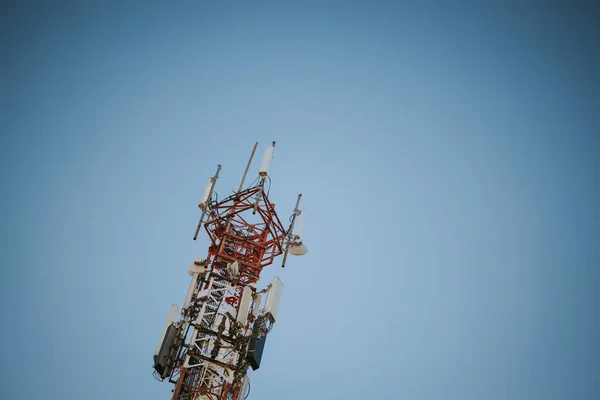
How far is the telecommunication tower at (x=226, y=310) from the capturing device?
866 inches

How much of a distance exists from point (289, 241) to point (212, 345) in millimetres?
6302

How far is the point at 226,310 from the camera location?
23.1 m

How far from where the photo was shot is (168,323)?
A: 75.6 ft

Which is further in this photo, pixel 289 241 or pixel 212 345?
pixel 289 241

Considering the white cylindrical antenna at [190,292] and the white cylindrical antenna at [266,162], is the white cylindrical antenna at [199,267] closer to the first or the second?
the white cylindrical antenna at [190,292]

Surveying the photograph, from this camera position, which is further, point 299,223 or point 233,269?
point 299,223

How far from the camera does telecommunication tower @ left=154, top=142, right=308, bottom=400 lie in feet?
72.2

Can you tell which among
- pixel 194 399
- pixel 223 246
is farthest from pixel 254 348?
pixel 223 246

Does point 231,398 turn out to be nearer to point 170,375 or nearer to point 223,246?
point 170,375

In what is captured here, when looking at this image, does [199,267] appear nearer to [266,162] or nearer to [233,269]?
[233,269]

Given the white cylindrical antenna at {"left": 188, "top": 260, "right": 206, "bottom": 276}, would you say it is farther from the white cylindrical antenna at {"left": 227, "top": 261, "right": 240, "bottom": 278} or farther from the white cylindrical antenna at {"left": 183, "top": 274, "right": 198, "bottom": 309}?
the white cylindrical antenna at {"left": 227, "top": 261, "right": 240, "bottom": 278}

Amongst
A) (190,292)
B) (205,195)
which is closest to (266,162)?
(205,195)

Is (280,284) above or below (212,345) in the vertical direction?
above

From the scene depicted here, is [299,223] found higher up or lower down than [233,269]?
higher up
